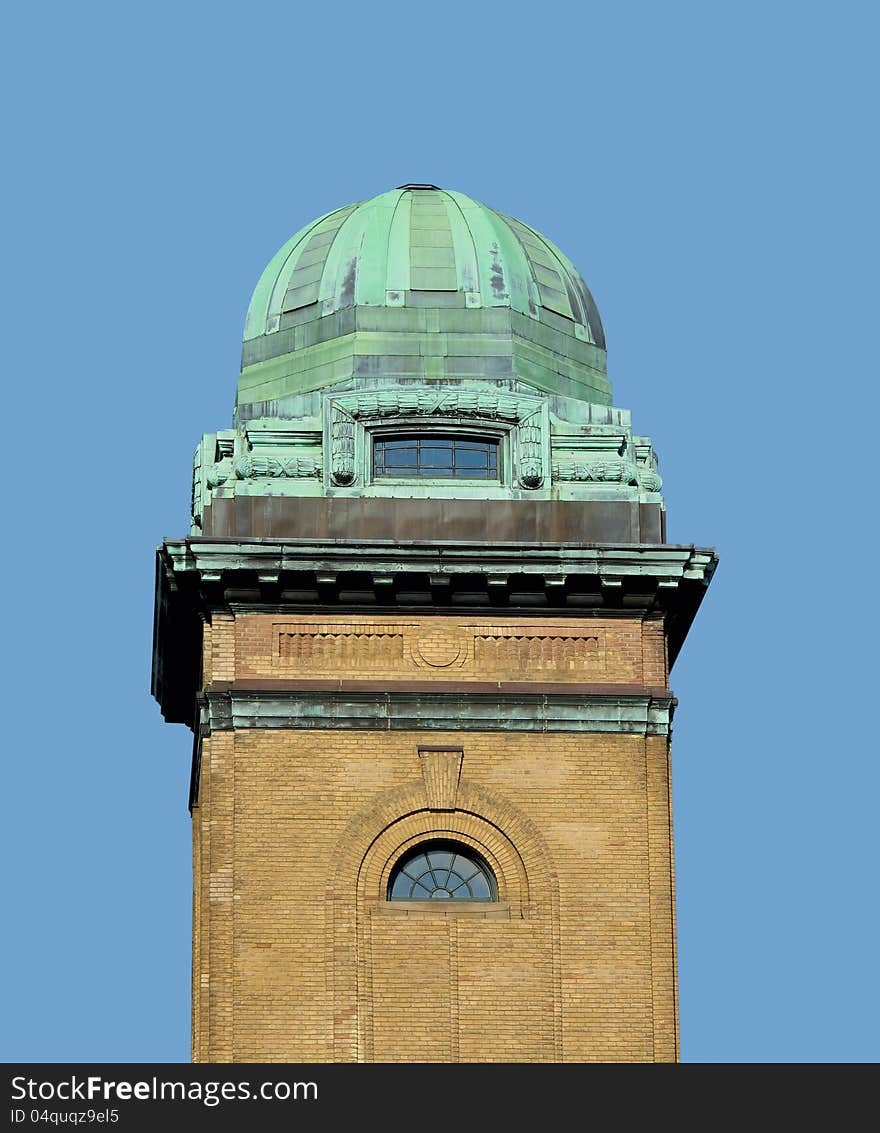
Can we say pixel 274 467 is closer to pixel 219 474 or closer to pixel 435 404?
pixel 219 474

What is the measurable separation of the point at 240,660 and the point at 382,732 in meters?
2.33

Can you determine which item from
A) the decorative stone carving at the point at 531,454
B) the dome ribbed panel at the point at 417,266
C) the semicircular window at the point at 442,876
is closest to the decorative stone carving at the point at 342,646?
the semicircular window at the point at 442,876

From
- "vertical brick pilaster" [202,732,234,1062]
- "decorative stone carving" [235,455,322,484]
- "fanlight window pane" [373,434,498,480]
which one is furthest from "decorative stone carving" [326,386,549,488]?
"vertical brick pilaster" [202,732,234,1062]

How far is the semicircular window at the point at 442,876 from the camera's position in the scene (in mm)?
61375

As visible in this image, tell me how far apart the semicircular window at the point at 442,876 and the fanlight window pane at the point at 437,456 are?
5.85 m

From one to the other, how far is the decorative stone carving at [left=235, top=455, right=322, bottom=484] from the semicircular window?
19.7ft

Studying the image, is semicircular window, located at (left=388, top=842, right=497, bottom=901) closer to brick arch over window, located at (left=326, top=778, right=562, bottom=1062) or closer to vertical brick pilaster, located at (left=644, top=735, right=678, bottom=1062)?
brick arch over window, located at (left=326, top=778, right=562, bottom=1062)

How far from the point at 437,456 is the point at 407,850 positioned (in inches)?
247

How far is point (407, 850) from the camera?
2418 inches

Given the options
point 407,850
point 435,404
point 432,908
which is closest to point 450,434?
point 435,404

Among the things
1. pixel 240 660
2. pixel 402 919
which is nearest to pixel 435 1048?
pixel 402 919

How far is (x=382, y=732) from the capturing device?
61781 millimetres

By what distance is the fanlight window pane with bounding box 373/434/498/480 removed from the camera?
63719 millimetres
